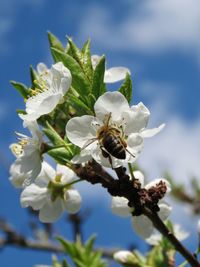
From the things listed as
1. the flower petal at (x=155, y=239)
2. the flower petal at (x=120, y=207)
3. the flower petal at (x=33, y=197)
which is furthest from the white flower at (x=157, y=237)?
the flower petal at (x=33, y=197)

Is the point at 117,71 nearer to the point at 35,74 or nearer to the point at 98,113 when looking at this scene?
the point at 35,74

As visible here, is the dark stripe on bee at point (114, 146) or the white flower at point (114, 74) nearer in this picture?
the dark stripe on bee at point (114, 146)

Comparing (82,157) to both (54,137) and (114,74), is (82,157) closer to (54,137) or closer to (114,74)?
(54,137)

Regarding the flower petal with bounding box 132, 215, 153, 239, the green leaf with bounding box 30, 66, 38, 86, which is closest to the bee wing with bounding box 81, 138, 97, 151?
the green leaf with bounding box 30, 66, 38, 86

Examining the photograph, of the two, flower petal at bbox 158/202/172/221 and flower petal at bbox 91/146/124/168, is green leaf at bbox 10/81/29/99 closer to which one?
flower petal at bbox 91/146/124/168

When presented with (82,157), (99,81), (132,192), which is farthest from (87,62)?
(132,192)

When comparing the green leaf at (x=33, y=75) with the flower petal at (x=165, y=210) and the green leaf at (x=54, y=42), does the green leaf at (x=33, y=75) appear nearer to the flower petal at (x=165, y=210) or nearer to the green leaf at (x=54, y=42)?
the green leaf at (x=54, y=42)

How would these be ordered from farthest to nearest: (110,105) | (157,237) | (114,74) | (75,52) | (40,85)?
(157,237), (114,74), (40,85), (75,52), (110,105)

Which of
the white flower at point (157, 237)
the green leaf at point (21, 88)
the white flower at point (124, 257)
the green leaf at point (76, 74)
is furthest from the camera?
the white flower at point (157, 237)
